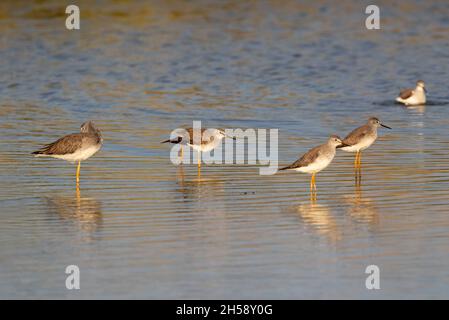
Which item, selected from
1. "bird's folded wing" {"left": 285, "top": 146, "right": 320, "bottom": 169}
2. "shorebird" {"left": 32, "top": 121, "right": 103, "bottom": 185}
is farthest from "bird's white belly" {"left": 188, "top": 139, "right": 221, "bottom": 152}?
"bird's folded wing" {"left": 285, "top": 146, "right": 320, "bottom": 169}

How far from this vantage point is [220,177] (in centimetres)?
1521

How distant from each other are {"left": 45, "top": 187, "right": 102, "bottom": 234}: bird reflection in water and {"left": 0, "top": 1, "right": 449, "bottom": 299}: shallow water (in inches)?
1.4

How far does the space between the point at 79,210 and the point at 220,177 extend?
283cm

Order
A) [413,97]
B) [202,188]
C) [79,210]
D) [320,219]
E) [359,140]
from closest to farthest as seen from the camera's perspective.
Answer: [320,219] < [79,210] < [202,188] < [359,140] < [413,97]

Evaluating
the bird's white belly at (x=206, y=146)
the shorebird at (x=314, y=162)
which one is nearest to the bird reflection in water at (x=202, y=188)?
the bird's white belly at (x=206, y=146)

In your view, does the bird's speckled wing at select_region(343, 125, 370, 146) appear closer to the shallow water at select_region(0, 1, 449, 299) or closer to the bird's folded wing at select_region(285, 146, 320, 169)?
the shallow water at select_region(0, 1, 449, 299)

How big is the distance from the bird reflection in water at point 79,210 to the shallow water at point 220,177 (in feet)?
0.12

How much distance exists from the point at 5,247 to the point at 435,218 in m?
4.80

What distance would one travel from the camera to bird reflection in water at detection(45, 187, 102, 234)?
1222cm

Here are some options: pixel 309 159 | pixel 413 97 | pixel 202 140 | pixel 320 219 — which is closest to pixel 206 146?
pixel 202 140

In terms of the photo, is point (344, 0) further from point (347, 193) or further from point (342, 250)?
point (342, 250)

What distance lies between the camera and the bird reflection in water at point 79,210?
40.1ft

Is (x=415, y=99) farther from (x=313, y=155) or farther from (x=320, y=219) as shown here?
(x=320, y=219)

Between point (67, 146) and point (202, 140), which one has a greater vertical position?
point (202, 140)
